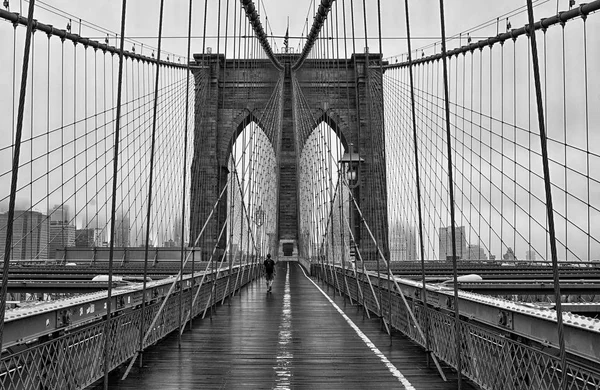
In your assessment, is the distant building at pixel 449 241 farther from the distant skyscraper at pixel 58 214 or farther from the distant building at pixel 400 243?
the distant skyscraper at pixel 58 214

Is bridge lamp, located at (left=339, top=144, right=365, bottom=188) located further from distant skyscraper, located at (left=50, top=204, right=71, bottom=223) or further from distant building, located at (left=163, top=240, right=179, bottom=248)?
distant building, located at (left=163, top=240, right=179, bottom=248)

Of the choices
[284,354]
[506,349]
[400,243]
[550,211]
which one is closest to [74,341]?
[284,354]

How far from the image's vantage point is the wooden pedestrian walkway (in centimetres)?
525

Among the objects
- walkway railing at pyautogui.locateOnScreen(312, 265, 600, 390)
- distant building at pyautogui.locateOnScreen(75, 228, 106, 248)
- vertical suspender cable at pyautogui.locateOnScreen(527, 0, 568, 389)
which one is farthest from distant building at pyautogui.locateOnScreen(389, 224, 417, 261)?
vertical suspender cable at pyautogui.locateOnScreen(527, 0, 568, 389)

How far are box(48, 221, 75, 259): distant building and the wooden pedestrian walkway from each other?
34.8 feet

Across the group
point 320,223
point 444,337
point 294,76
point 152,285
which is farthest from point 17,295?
point 294,76

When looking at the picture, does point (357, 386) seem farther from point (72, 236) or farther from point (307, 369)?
point (72, 236)

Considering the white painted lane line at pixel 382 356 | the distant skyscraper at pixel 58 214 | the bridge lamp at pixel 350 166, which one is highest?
the bridge lamp at pixel 350 166

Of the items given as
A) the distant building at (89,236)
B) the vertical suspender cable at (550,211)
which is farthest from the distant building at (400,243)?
the vertical suspender cable at (550,211)

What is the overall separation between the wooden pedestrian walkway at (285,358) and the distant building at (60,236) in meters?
10.6

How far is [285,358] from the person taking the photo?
21.3ft

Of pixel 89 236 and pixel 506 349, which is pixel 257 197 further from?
pixel 506 349

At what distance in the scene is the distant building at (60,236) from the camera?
1928 cm

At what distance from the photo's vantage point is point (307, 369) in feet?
19.3
